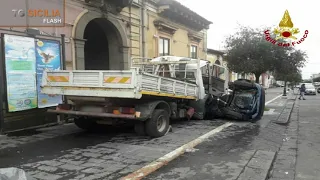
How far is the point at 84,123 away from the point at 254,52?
9.75 meters

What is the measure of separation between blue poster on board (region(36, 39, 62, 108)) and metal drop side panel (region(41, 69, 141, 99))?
1538 millimetres

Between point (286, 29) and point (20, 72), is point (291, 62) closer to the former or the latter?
point (286, 29)

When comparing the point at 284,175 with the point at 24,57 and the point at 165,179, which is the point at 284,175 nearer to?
the point at 165,179

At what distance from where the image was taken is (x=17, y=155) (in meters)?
5.80

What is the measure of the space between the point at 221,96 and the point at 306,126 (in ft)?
10.6

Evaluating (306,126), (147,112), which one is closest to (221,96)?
(306,126)

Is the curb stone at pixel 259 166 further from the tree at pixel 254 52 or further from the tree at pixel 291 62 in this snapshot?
the tree at pixel 291 62

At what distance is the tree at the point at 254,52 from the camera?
14.3 metres

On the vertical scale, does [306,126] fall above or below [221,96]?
below

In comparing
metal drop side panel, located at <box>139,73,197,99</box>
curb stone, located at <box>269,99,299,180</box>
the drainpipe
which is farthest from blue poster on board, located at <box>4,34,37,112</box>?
curb stone, located at <box>269,99,299,180</box>

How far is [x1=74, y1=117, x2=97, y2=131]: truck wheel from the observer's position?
801cm

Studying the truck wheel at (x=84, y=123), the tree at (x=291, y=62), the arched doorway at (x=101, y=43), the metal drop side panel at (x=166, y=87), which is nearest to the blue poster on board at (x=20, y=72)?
the truck wheel at (x=84, y=123)

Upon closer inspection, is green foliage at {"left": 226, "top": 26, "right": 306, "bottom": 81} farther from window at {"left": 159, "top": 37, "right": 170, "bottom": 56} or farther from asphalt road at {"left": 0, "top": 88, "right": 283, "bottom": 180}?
asphalt road at {"left": 0, "top": 88, "right": 283, "bottom": 180}

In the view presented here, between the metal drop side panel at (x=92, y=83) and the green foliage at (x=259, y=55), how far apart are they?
967cm
